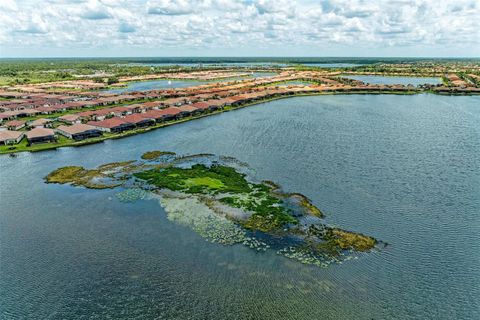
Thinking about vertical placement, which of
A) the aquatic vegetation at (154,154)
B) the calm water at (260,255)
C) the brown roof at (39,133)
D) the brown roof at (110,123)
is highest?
the brown roof at (110,123)

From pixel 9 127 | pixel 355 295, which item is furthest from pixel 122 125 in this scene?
pixel 355 295

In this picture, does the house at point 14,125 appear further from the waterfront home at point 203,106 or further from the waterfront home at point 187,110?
the waterfront home at point 203,106

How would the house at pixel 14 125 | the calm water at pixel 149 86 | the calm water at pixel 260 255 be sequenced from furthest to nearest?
the calm water at pixel 149 86, the house at pixel 14 125, the calm water at pixel 260 255

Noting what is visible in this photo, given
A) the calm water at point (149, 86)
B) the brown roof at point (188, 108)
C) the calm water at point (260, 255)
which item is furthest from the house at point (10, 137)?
the calm water at point (149, 86)

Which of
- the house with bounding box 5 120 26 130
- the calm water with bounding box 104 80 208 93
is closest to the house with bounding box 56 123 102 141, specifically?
the house with bounding box 5 120 26 130

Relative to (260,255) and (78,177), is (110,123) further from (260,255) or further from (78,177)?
(260,255)

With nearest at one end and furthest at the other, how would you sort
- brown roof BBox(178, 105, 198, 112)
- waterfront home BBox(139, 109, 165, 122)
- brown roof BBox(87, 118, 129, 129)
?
brown roof BBox(87, 118, 129, 129), waterfront home BBox(139, 109, 165, 122), brown roof BBox(178, 105, 198, 112)

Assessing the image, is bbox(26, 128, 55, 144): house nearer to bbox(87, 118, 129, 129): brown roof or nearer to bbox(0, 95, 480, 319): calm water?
bbox(0, 95, 480, 319): calm water
